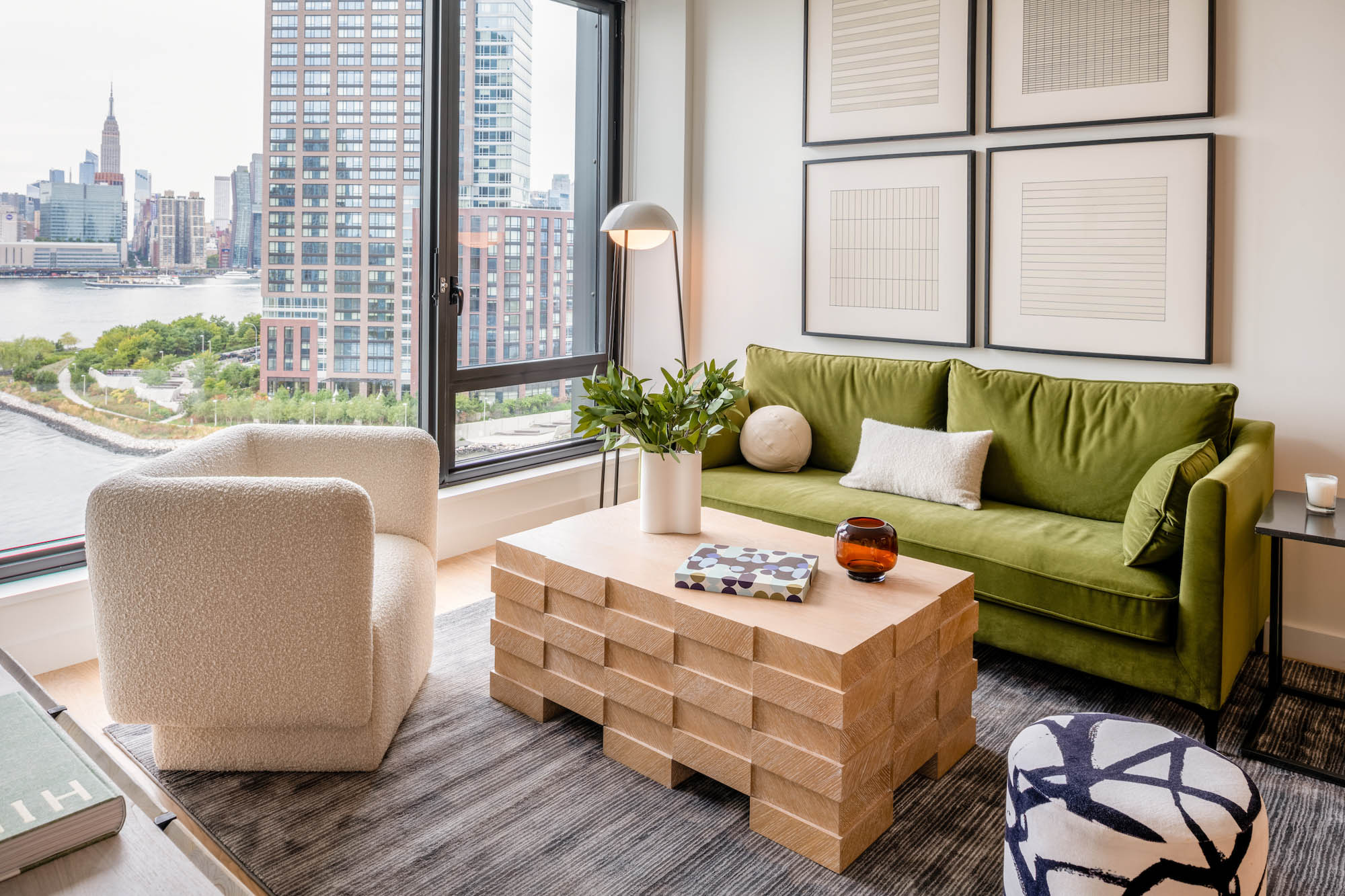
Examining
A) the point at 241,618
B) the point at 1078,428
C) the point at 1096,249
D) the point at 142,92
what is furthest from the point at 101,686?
the point at 1096,249

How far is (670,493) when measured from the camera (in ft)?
8.15

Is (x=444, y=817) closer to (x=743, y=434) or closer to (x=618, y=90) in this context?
(x=743, y=434)

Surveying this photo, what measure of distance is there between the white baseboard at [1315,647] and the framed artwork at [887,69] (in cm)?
206

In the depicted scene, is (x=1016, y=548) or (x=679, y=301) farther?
(x=679, y=301)

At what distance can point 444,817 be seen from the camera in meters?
1.98

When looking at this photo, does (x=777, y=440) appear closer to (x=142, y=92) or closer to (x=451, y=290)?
(x=451, y=290)

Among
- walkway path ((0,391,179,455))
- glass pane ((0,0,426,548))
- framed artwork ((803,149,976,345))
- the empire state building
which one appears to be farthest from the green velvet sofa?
the empire state building

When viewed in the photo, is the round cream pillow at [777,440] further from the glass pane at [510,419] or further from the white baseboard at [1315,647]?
the white baseboard at [1315,647]

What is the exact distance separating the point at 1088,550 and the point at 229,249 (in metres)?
2.92

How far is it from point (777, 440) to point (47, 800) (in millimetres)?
2782

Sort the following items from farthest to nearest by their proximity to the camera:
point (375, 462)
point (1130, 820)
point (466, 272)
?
point (466, 272)
point (375, 462)
point (1130, 820)

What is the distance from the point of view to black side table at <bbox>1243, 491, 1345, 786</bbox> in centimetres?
219

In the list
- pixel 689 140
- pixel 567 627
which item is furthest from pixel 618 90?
pixel 567 627

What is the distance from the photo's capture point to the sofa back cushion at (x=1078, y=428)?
285cm
